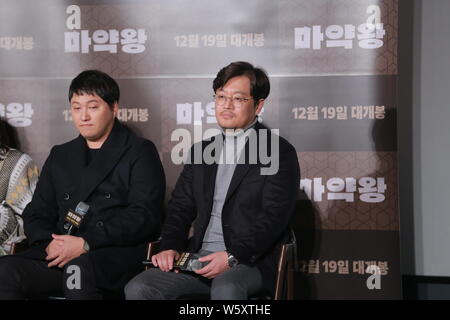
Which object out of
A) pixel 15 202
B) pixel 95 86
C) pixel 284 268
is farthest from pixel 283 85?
pixel 15 202

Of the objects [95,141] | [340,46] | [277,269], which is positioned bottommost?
[277,269]

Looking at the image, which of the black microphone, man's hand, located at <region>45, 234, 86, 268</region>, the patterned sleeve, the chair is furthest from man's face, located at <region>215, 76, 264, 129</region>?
the patterned sleeve

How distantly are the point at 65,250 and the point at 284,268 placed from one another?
1.18 metres

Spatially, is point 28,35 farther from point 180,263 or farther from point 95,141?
point 180,263

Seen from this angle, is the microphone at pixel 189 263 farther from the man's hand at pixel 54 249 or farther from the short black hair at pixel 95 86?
the short black hair at pixel 95 86

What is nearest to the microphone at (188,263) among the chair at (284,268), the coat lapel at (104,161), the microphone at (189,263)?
the microphone at (189,263)

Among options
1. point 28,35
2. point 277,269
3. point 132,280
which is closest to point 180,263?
point 132,280

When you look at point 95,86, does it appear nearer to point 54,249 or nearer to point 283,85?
point 54,249

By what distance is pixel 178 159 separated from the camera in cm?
433

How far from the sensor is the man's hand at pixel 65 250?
3424 millimetres

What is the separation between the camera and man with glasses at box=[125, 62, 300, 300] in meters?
3.28

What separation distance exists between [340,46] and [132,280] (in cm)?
205

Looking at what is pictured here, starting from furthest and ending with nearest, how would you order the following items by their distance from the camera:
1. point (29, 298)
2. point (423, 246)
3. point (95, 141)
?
point (423, 246) → point (95, 141) → point (29, 298)

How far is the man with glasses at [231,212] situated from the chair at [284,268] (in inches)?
2.4
